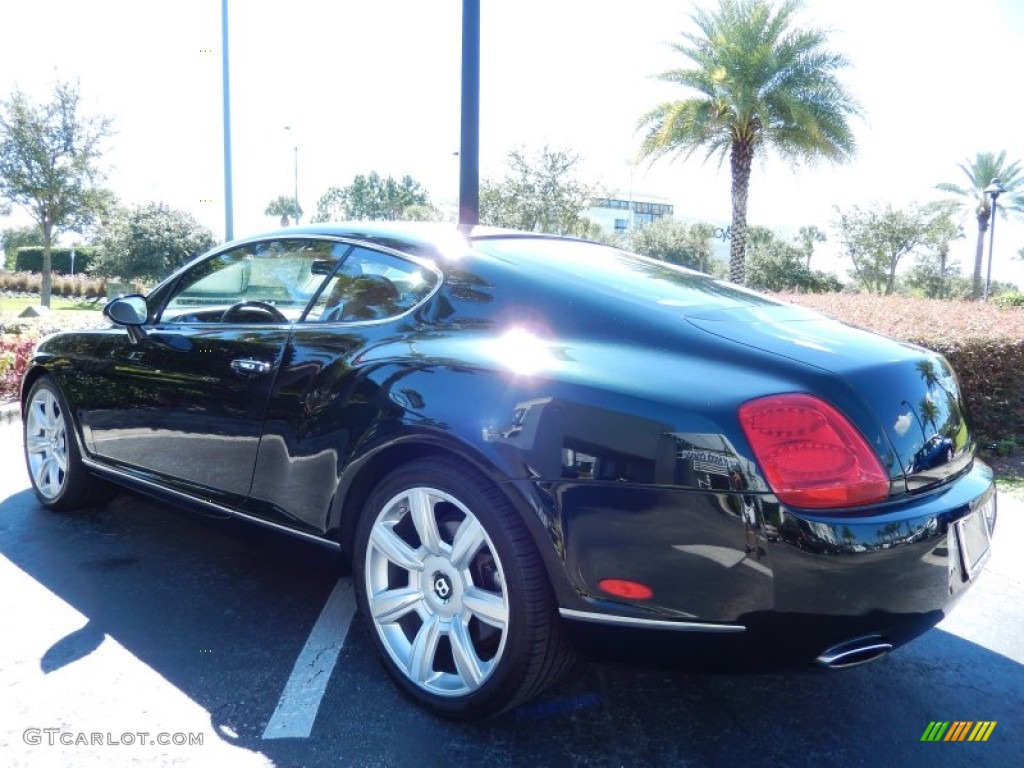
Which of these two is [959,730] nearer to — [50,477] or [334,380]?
[334,380]

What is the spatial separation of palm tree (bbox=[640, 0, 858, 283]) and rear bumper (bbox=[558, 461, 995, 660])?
1815cm

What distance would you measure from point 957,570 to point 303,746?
188 centimetres

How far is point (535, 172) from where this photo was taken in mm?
31547

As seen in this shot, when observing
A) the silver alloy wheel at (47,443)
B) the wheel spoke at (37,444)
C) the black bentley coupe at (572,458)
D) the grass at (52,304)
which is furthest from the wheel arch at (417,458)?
the grass at (52,304)

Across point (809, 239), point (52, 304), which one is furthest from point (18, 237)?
point (809, 239)

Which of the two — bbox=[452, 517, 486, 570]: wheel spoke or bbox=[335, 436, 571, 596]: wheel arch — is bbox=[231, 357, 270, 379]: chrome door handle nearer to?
bbox=[335, 436, 571, 596]: wheel arch

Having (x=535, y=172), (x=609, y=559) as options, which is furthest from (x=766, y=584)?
(x=535, y=172)

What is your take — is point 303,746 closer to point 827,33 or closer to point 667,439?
point 667,439

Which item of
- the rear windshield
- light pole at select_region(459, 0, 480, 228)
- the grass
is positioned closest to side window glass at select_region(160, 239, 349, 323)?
the rear windshield

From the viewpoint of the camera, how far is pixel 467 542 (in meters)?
2.37

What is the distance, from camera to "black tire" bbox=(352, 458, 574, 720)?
223 centimetres

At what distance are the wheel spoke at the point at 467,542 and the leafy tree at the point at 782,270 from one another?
49837 mm

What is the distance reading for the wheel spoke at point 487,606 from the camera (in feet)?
7.47

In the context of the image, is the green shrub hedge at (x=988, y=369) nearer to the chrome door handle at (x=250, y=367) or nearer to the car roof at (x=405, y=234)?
the car roof at (x=405, y=234)
